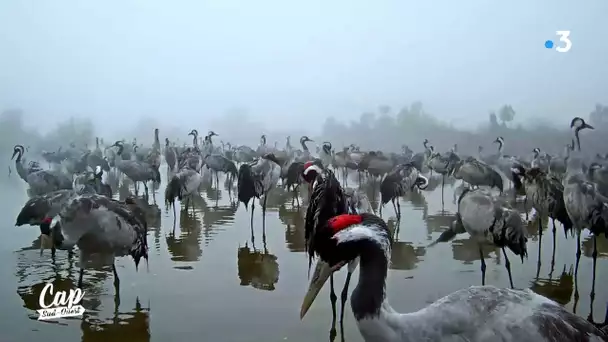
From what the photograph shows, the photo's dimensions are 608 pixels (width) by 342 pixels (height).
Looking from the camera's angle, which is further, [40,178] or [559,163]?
[40,178]

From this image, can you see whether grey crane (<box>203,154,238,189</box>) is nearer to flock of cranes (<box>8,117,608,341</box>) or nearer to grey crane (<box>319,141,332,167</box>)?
flock of cranes (<box>8,117,608,341</box>)

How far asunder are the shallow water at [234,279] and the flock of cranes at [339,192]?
0.11 m

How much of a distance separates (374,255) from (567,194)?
5.53 feet

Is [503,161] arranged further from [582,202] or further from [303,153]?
[303,153]

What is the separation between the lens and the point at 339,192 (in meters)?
2.88

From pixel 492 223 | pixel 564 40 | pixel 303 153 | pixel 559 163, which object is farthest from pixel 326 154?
pixel 564 40

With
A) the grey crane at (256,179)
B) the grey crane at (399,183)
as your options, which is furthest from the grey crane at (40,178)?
the grey crane at (399,183)

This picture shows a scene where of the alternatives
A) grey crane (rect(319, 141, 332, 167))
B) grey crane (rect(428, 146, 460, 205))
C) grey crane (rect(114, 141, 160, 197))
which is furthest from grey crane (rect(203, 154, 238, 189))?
grey crane (rect(428, 146, 460, 205))

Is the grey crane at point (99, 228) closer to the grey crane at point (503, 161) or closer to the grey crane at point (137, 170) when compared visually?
the grey crane at point (137, 170)

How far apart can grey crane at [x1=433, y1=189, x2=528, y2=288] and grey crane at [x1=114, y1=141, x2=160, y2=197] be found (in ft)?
7.04

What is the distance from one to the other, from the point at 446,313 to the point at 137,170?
9.29 feet

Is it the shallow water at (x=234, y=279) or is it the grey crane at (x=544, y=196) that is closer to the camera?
the shallow water at (x=234, y=279)

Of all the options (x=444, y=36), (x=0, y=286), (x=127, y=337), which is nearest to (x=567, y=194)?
(x=444, y=36)

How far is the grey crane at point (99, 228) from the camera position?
2.98 meters
